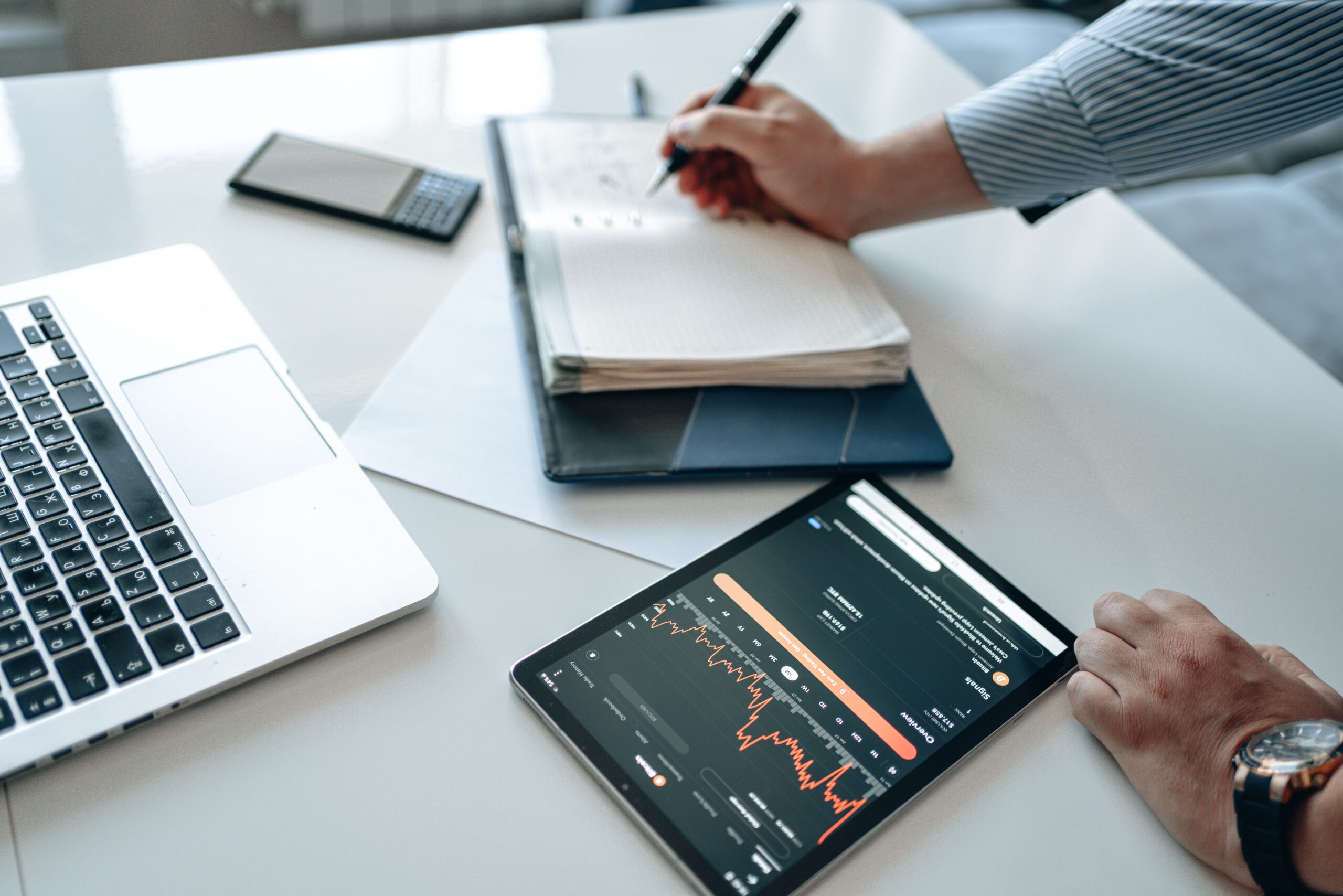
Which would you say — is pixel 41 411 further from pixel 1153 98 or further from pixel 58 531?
pixel 1153 98

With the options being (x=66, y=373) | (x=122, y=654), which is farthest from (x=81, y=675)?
(x=66, y=373)

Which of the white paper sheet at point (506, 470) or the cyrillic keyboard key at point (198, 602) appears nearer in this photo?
the cyrillic keyboard key at point (198, 602)

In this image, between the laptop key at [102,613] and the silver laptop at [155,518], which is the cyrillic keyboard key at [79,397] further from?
the laptop key at [102,613]

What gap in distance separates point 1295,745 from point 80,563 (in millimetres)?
676

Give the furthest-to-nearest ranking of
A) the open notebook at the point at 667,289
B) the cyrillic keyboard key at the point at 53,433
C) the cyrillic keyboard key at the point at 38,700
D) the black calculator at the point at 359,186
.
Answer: the black calculator at the point at 359,186 < the open notebook at the point at 667,289 < the cyrillic keyboard key at the point at 53,433 < the cyrillic keyboard key at the point at 38,700

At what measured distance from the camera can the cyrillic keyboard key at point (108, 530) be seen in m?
0.55

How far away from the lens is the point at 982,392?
81 cm

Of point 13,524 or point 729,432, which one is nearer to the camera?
point 13,524

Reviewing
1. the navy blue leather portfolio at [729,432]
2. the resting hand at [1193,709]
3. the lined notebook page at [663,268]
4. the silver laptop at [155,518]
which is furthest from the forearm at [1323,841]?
the silver laptop at [155,518]

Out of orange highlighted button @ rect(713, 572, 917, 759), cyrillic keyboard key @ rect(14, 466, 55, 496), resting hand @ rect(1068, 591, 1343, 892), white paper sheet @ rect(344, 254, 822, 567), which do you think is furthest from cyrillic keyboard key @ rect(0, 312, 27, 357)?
resting hand @ rect(1068, 591, 1343, 892)

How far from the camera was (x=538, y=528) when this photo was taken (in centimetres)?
66

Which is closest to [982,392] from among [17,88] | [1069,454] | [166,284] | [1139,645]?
[1069,454]

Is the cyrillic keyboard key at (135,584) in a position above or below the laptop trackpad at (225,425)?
below

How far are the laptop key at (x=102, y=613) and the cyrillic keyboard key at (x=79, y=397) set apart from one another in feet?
0.50
